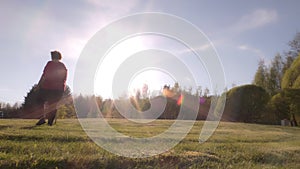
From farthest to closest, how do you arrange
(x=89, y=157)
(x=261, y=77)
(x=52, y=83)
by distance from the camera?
1. (x=261, y=77)
2. (x=52, y=83)
3. (x=89, y=157)

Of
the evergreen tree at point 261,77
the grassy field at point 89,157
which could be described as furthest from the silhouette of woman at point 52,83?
the evergreen tree at point 261,77

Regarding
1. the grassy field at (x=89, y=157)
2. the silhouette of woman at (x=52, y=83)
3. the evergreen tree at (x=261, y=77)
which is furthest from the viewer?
the evergreen tree at (x=261, y=77)

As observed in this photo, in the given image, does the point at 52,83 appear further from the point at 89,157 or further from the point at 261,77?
the point at 261,77

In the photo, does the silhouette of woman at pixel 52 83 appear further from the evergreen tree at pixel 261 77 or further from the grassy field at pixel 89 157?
the evergreen tree at pixel 261 77

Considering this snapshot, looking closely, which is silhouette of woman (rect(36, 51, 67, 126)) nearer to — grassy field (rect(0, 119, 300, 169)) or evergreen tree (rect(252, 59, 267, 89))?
grassy field (rect(0, 119, 300, 169))

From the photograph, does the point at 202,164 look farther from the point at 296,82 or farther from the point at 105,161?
the point at 296,82

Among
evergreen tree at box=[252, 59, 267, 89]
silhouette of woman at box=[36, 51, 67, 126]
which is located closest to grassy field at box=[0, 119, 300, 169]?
silhouette of woman at box=[36, 51, 67, 126]

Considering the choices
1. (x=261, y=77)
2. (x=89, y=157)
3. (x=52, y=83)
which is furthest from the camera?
(x=261, y=77)

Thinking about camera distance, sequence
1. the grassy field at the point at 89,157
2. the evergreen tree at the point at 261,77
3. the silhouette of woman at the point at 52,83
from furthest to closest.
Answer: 1. the evergreen tree at the point at 261,77
2. the silhouette of woman at the point at 52,83
3. the grassy field at the point at 89,157

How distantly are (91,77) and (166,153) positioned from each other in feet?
12.3

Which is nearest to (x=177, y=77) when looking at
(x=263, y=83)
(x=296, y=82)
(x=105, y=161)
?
(x=105, y=161)

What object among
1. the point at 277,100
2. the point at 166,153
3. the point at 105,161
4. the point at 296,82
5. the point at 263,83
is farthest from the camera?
the point at 263,83

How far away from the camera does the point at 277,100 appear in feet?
136

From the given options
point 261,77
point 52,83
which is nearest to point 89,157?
point 52,83
